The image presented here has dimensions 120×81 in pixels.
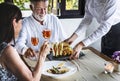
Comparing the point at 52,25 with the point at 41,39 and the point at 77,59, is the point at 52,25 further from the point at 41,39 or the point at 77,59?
the point at 77,59

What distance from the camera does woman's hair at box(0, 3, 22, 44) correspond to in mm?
1507

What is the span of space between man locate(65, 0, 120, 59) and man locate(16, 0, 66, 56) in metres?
0.29

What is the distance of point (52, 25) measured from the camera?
9.05 feet

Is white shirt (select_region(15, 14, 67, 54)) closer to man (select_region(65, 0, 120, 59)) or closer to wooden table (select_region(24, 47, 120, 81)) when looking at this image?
man (select_region(65, 0, 120, 59))

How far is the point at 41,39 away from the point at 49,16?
293 mm

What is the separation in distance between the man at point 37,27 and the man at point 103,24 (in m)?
0.29

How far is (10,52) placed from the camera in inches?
57.4

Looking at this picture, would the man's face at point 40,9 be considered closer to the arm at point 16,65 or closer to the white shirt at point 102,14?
the white shirt at point 102,14

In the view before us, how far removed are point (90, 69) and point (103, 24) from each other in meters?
0.57

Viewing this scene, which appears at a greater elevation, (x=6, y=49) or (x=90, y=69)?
(x=6, y=49)

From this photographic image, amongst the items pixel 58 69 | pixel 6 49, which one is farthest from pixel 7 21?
pixel 58 69

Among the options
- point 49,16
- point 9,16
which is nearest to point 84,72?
point 9,16

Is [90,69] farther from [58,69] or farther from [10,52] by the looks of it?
[10,52]

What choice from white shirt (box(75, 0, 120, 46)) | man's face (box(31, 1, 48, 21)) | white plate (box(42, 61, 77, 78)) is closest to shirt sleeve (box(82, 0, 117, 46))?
white shirt (box(75, 0, 120, 46))
